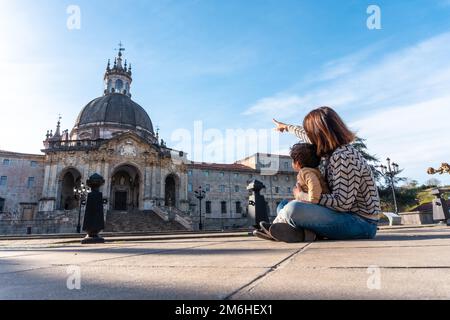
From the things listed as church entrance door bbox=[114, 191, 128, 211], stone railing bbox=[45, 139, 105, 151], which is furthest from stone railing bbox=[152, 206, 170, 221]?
stone railing bbox=[45, 139, 105, 151]

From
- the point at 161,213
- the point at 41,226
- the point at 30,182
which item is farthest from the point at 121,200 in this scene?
the point at 41,226

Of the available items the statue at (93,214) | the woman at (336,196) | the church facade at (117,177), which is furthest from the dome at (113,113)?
the woman at (336,196)

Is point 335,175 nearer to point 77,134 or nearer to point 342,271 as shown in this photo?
point 342,271

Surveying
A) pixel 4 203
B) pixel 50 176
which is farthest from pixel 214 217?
pixel 4 203

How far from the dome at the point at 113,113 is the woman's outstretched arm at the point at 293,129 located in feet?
126

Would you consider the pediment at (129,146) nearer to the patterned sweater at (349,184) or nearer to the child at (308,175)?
the child at (308,175)

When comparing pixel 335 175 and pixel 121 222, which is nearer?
pixel 335 175

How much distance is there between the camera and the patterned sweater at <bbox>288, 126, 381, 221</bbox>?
349 cm

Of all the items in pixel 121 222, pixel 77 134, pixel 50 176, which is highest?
pixel 77 134

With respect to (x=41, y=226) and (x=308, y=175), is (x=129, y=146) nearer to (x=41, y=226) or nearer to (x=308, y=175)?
(x=41, y=226)

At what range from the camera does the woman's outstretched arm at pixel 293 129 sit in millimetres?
4762

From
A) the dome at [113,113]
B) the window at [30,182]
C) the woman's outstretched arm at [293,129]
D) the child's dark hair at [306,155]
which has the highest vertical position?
the dome at [113,113]
